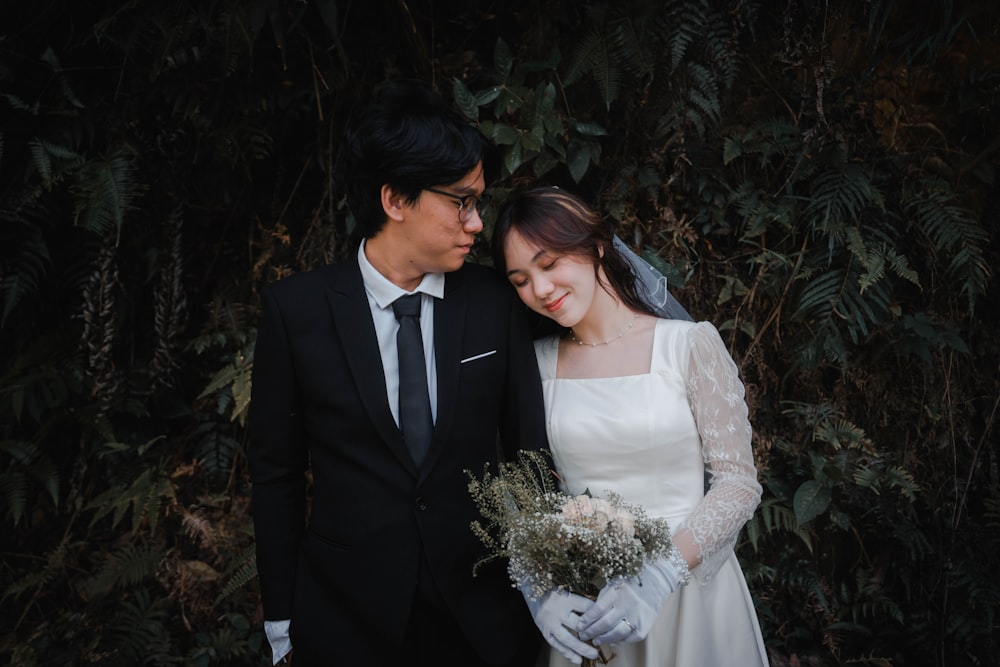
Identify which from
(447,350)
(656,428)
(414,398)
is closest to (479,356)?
(447,350)

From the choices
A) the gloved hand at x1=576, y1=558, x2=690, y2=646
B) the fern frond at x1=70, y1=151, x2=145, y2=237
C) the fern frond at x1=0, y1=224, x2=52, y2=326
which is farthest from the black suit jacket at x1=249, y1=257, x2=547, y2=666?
the fern frond at x1=0, y1=224, x2=52, y2=326

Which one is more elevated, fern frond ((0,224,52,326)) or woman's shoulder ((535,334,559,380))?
fern frond ((0,224,52,326))

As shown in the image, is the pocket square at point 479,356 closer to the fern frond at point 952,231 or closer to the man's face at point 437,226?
the man's face at point 437,226

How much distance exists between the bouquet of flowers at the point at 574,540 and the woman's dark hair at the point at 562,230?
78 cm

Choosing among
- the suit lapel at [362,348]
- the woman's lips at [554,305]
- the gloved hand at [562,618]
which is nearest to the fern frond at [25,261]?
the suit lapel at [362,348]

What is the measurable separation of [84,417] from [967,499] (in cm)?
436

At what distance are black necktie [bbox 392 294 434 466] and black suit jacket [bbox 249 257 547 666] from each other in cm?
5

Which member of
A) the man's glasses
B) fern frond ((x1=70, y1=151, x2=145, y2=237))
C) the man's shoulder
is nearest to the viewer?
the man's glasses

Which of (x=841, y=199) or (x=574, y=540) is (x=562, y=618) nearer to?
(x=574, y=540)

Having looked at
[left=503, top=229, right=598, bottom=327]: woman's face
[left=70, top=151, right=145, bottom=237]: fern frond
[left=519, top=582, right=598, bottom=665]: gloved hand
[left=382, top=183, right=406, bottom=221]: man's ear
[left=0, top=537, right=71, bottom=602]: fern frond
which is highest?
[left=70, top=151, right=145, bottom=237]: fern frond

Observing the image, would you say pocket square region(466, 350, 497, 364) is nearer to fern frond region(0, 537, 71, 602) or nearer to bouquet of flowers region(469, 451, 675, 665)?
bouquet of flowers region(469, 451, 675, 665)

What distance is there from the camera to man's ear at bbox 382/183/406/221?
220 cm

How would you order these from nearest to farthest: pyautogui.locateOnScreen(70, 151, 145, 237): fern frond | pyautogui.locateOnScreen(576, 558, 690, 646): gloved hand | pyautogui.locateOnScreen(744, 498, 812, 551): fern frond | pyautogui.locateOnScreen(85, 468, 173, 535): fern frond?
pyautogui.locateOnScreen(576, 558, 690, 646): gloved hand, pyautogui.locateOnScreen(70, 151, 145, 237): fern frond, pyautogui.locateOnScreen(744, 498, 812, 551): fern frond, pyautogui.locateOnScreen(85, 468, 173, 535): fern frond

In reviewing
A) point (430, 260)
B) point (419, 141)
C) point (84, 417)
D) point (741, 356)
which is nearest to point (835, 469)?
point (741, 356)
